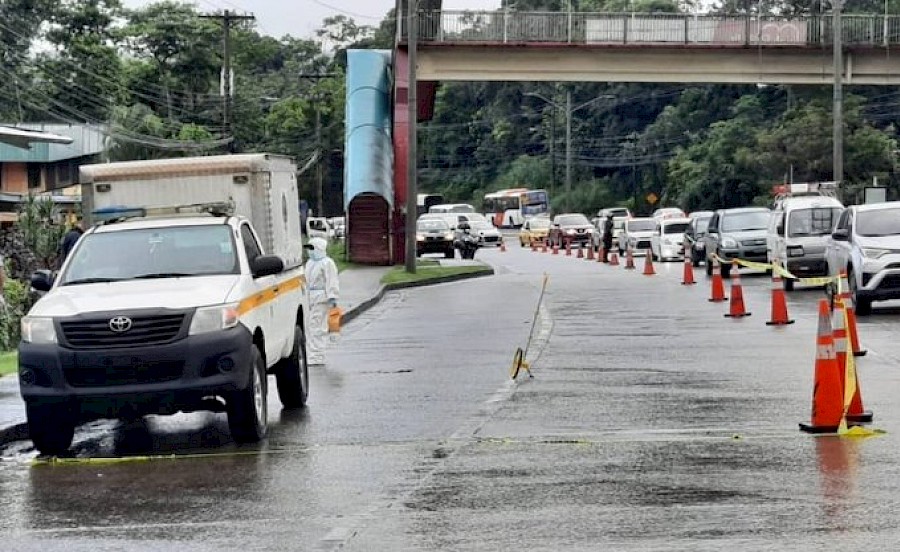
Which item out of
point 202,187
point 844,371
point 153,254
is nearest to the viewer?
point 844,371

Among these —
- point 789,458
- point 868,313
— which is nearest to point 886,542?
point 789,458

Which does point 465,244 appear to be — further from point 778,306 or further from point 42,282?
point 42,282

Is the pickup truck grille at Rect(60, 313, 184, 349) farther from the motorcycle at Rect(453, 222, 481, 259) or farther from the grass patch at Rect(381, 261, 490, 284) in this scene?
the motorcycle at Rect(453, 222, 481, 259)

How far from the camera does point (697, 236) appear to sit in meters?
49.0

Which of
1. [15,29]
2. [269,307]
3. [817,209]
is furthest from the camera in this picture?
[15,29]

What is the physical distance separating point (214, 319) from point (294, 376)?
3197 millimetres

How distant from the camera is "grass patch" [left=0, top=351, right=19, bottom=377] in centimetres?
1948

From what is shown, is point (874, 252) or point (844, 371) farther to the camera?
point (874, 252)

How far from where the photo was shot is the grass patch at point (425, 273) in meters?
43.2

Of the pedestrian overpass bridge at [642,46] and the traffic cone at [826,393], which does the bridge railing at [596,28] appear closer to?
the pedestrian overpass bridge at [642,46]

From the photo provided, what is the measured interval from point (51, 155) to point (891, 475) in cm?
7289

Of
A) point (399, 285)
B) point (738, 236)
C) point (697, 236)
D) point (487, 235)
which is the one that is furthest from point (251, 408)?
point (487, 235)

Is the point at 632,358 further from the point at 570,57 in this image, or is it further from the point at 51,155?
the point at 51,155

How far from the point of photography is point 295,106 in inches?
4323
